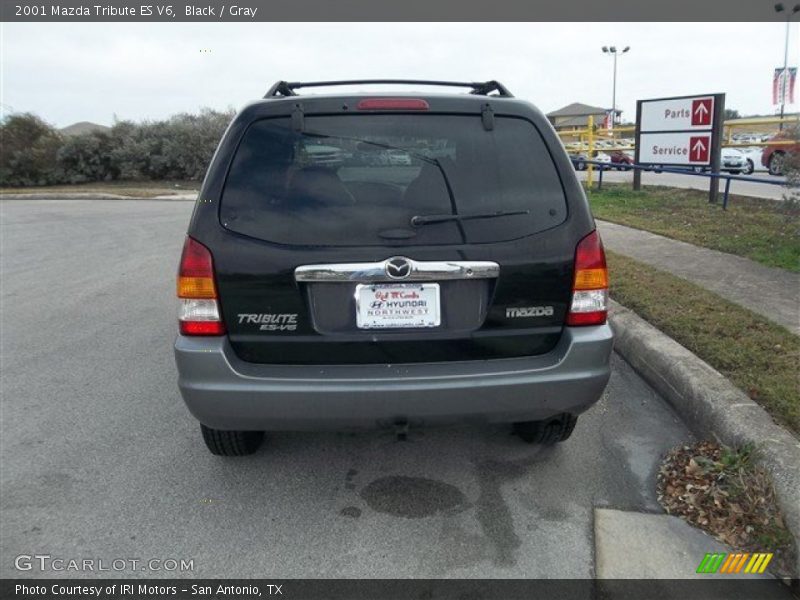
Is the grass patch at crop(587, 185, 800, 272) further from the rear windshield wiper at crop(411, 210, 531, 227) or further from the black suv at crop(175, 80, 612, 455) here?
the rear windshield wiper at crop(411, 210, 531, 227)

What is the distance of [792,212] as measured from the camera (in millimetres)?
6566

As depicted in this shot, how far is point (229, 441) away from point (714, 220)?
27.2ft

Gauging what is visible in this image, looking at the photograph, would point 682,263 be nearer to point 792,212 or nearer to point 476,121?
point 792,212

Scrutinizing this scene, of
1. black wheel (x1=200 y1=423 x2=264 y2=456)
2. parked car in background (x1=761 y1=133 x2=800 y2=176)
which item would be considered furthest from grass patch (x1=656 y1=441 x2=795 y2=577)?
parked car in background (x1=761 y1=133 x2=800 y2=176)

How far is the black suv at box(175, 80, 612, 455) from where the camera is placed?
7.86 feet

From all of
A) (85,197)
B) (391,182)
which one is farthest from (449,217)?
(85,197)

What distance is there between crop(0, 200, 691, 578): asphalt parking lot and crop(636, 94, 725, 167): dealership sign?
27.7 feet

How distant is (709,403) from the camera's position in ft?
10.4

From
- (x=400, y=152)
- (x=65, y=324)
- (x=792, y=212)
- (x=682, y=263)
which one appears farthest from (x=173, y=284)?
(x=792, y=212)

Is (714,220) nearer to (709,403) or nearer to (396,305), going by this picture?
(709,403)

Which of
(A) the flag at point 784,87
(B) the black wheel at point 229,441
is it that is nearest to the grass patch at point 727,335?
(B) the black wheel at point 229,441

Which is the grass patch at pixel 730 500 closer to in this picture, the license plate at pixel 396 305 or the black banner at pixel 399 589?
the black banner at pixel 399 589

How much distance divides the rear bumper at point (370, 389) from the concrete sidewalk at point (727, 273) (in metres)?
2.64
